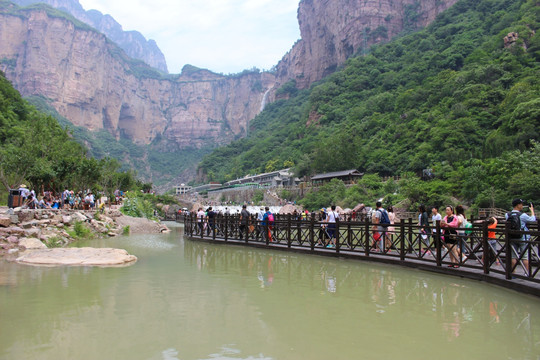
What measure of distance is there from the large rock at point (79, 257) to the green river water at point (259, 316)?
0.86 m

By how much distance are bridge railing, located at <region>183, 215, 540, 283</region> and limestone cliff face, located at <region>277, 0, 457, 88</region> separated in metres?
94.3

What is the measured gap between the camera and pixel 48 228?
15719 mm

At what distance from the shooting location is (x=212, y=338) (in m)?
4.68

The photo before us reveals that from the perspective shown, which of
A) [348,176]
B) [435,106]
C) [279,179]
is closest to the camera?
[435,106]

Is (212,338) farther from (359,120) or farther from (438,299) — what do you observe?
(359,120)

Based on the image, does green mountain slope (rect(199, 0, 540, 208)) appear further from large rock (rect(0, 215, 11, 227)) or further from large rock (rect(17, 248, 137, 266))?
large rock (rect(0, 215, 11, 227))

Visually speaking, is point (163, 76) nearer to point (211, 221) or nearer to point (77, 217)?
point (77, 217)

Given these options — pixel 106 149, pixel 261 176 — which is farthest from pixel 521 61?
pixel 106 149

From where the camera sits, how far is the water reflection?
5.16m

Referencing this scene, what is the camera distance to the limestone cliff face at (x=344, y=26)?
10069 cm

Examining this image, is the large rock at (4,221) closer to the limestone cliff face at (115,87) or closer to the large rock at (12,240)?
the large rock at (12,240)

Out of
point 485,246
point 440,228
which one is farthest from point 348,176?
point 485,246

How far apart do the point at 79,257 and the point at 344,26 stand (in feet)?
367

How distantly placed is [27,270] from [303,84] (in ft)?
411
